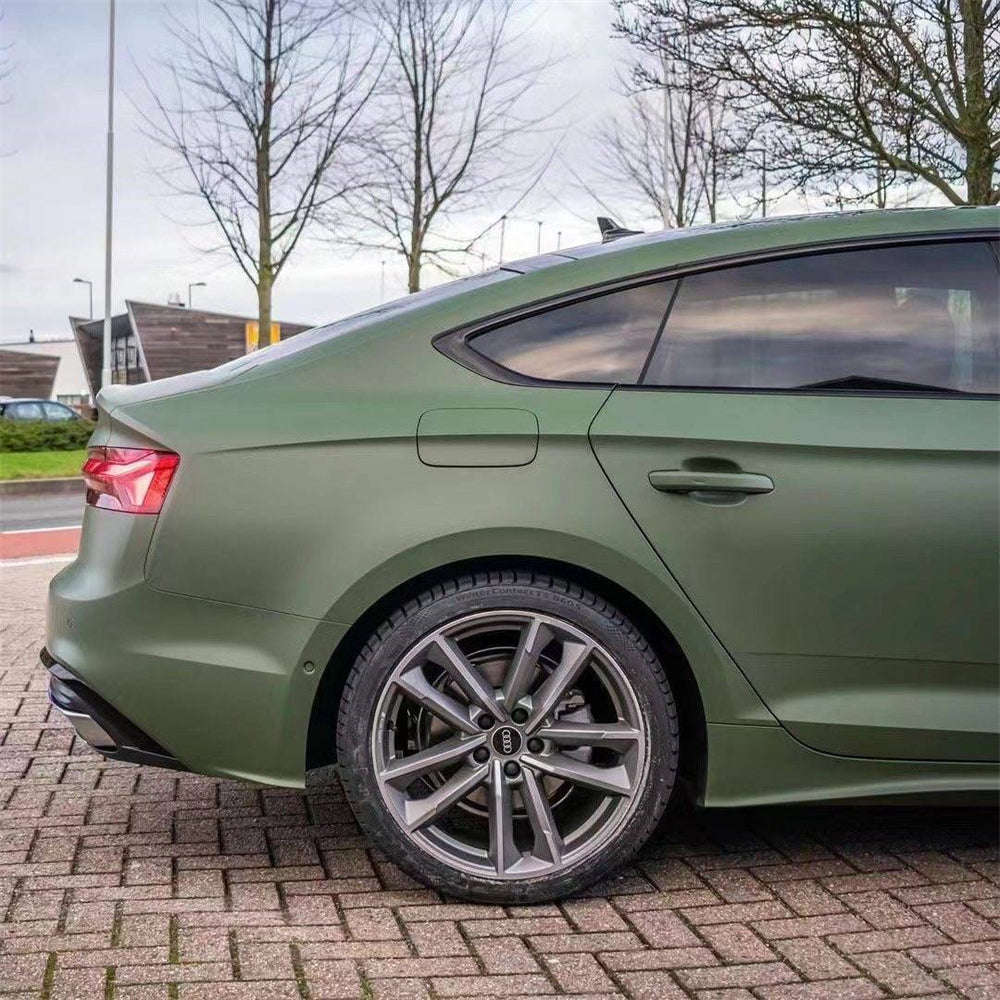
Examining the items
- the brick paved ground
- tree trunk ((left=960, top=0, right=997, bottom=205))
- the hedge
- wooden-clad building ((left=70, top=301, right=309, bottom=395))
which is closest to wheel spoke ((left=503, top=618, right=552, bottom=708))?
the brick paved ground

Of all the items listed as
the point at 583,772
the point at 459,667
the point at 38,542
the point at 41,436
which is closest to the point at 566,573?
the point at 459,667

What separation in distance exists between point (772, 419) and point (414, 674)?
3.26 feet

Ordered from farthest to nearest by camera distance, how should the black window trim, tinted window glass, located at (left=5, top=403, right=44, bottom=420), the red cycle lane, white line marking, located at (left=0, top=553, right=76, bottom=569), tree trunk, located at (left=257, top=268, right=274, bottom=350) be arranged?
tinted window glass, located at (left=5, top=403, right=44, bottom=420), tree trunk, located at (left=257, top=268, right=274, bottom=350), the red cycle lane, white line marking, located at (left=0, top=553, right=76, bottom=569), the black window trim

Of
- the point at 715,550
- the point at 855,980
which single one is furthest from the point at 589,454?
the point at 855,980

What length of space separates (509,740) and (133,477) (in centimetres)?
106

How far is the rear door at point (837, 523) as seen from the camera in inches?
125

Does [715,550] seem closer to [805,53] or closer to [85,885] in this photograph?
[85,885]

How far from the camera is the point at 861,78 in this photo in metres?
12.4

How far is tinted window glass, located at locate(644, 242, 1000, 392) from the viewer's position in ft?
10.9

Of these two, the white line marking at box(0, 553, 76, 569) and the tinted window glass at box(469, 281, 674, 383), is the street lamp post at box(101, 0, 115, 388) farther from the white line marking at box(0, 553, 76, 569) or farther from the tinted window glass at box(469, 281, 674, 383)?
the tinted window glass at box(469, 281, 674, 383)

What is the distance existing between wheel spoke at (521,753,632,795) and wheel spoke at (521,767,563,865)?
3 centimetres

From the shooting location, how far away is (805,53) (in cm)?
1259

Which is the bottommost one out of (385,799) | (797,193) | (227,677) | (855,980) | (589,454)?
(855,980)

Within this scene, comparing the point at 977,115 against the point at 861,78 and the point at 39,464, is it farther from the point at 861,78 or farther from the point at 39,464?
the point at 39,464
